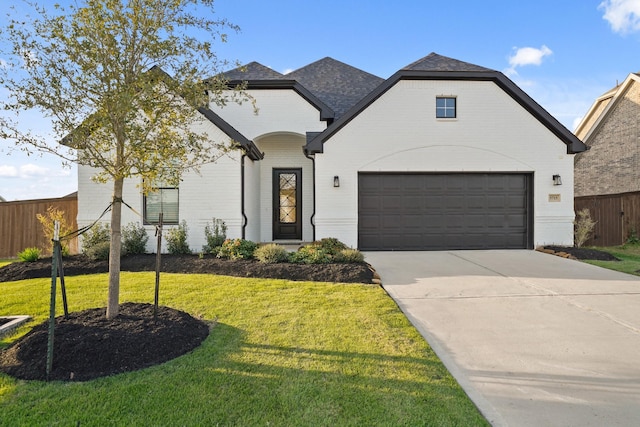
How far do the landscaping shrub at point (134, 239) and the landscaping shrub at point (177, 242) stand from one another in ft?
2.22

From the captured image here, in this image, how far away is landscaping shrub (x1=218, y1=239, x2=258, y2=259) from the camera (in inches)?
326

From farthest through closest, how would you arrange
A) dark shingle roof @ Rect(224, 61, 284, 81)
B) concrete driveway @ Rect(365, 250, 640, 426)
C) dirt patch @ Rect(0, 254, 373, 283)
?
dark shingle roof @ Rect(224, 61, 284, 81)
dirt patch @ Rect(0, 254, 373, 283)
concrete driveway @ Rect(365, 250, 640, 426)

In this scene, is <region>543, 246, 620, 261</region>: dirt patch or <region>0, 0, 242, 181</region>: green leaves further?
<region>543, 246, 620, 261</region>: dirt patch

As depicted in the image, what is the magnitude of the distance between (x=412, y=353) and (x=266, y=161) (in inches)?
402

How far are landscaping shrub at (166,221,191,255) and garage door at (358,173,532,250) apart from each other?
5.07m

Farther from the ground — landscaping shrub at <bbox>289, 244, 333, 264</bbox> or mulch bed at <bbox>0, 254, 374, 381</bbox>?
landscaping shrub at <bbox>289, 244, 333, 264</bbox>

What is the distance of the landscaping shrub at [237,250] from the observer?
8.29m

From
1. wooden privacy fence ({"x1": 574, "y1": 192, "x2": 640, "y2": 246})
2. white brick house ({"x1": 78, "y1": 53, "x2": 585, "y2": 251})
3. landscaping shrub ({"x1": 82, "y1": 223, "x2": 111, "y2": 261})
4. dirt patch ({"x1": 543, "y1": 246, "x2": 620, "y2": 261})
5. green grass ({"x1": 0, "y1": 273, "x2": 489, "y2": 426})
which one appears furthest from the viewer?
wooden privacy fence ({"x1": 574, "y1": 192, "x2": 640, "y2": 246})

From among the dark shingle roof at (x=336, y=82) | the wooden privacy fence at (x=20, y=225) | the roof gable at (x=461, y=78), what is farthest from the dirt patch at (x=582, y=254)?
the wooden privacy fence at (x=20, y=225)

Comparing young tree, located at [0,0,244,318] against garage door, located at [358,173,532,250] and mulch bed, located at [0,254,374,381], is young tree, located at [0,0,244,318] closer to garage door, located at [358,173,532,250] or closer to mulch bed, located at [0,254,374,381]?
mulch bed, located at [0,254,374,381]

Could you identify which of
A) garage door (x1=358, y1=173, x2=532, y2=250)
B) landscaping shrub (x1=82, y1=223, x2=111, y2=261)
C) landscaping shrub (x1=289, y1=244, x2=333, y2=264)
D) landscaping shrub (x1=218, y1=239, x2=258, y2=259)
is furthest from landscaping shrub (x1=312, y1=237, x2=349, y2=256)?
landscaping shrub (x1=82, y1=223, x2=111, y2=261)

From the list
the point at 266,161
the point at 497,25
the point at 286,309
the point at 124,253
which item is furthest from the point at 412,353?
the point at 497,25

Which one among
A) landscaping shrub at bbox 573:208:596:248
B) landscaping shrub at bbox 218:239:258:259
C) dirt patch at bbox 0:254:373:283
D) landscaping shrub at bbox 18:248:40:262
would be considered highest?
landscaping shrub at bbox 573:208:596:248

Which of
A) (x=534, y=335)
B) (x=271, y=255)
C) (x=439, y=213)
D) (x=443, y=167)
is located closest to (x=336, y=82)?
(x=443, y=167)
